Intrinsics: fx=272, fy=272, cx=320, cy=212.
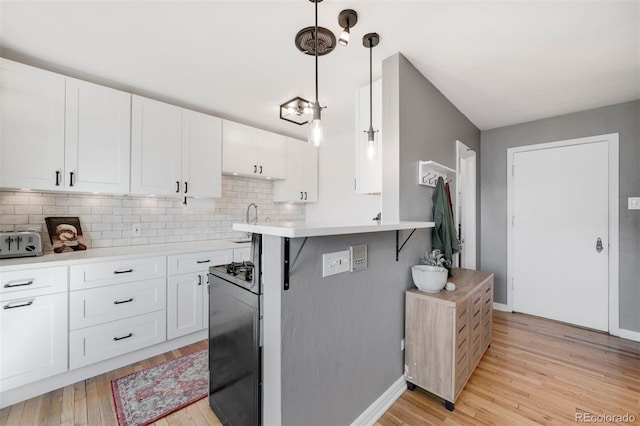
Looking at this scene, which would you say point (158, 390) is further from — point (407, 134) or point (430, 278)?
point (407, 134)

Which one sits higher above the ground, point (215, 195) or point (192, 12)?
point (192, 12)

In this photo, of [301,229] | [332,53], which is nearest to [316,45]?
[332,53]

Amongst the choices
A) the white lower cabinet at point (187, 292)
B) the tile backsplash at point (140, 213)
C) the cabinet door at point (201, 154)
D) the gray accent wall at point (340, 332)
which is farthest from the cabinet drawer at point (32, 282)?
the gray accent wall at point (340, 332)


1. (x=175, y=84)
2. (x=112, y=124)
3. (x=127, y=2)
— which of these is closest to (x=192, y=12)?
(x=127, y=2)

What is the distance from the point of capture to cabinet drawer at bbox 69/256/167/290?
2.07 m

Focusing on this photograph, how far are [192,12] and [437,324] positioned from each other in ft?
8.18

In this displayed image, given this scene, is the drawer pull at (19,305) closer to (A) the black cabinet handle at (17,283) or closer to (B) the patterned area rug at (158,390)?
(A) the black cabinet handle at (17,283)

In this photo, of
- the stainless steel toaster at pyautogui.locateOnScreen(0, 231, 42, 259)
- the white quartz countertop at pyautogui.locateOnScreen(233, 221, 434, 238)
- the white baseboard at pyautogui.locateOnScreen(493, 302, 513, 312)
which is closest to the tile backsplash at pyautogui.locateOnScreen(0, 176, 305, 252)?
the stainless steel toaster at pyautogui.locateOnScreen(0, 231, 42, 259)

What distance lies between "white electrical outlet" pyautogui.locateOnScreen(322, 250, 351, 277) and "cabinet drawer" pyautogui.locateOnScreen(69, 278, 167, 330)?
182 centimetres

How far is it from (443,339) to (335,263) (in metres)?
0.98

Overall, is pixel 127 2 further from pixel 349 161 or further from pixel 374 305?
pixel 349 161

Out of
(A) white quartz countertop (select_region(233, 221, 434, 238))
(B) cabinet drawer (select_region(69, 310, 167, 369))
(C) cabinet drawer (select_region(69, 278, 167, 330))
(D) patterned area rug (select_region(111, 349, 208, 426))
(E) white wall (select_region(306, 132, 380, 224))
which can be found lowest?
(D) patterned area rug (select_region(111, 349, 208, 426))

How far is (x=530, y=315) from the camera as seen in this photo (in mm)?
3402

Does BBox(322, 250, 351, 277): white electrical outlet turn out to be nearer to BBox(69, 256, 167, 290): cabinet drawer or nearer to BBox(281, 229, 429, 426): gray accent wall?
BBox(281, 229, 429, 426): gray accent wall
